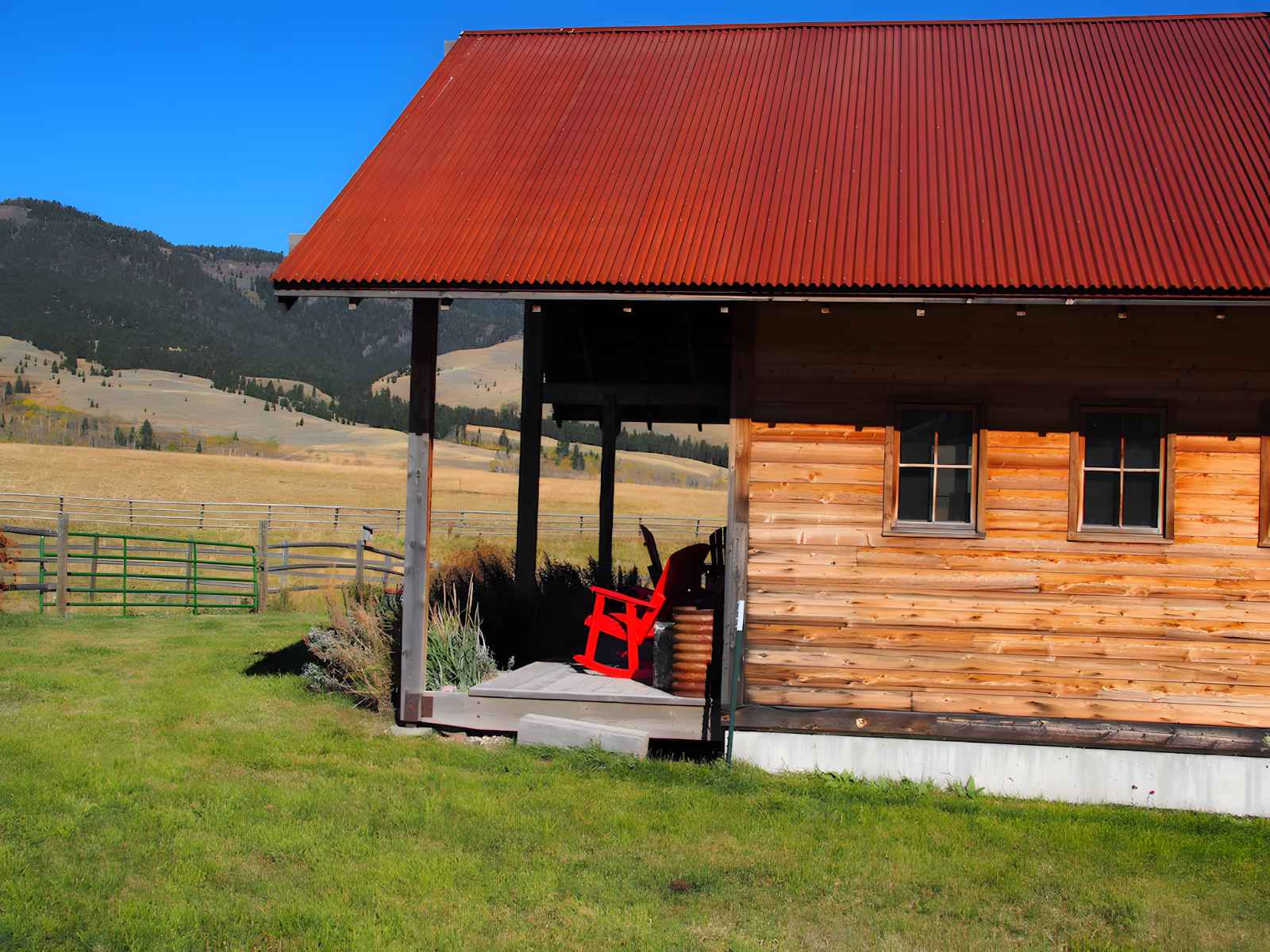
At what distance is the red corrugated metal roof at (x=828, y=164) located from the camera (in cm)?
892

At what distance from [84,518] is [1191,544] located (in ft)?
125

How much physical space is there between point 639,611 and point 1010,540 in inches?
138

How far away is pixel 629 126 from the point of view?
A: 1146 centimetres

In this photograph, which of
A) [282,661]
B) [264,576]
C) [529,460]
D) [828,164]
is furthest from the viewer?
[264,576]

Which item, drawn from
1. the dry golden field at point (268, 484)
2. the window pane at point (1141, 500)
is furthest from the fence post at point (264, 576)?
the dry golden field at point (268, 484)

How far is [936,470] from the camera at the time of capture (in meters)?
9.12

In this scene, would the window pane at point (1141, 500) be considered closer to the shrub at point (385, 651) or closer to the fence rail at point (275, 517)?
the shrub at point (385, 651)

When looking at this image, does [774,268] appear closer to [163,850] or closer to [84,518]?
[163,850]

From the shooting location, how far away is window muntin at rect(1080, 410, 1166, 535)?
8.99m

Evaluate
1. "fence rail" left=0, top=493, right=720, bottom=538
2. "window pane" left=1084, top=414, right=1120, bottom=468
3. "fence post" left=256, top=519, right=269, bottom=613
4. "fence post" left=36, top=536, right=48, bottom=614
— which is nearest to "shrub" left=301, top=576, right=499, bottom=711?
"window pane" left=1084, top=414, right=1120, bottom=468

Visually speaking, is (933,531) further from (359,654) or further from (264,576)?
(264,576)

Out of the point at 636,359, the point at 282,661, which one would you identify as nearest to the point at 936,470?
the point at 636,359

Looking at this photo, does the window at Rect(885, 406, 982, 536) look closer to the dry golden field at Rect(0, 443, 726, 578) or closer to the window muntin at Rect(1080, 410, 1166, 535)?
the window muntin at Rect(1080, 410, 1166, 535)

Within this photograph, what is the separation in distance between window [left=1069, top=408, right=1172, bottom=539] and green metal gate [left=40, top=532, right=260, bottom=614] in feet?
42.7
